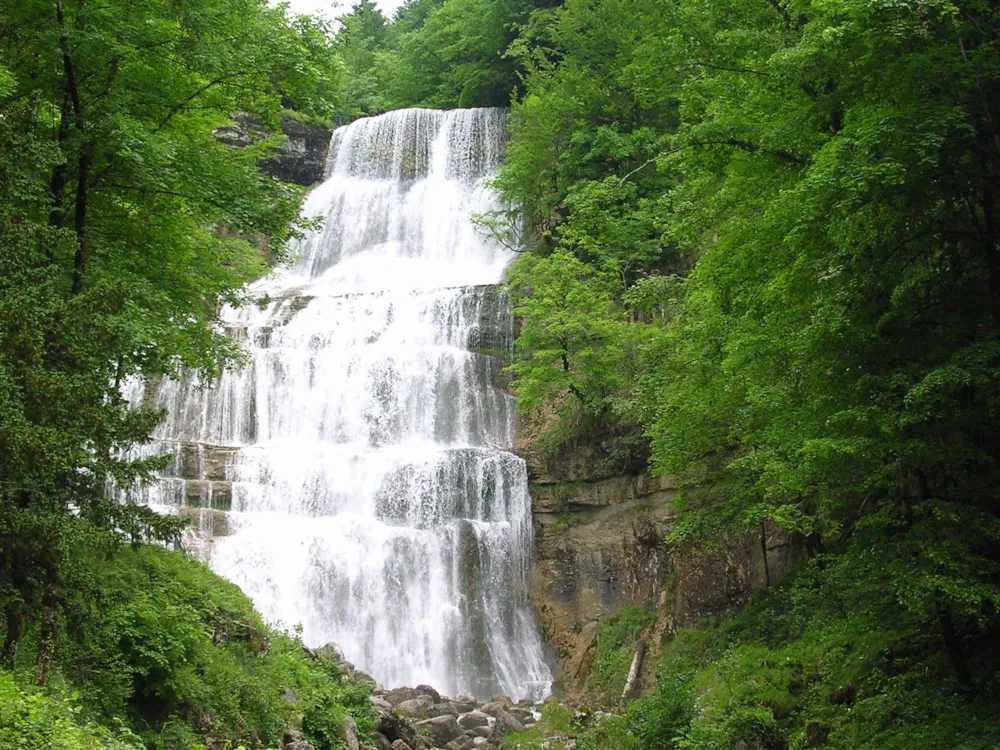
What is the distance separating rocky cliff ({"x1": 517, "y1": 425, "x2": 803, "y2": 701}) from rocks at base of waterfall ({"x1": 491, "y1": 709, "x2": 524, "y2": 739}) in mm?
2564

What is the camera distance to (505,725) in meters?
16.8

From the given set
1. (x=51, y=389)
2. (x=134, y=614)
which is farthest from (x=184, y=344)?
(x=51, y=389)

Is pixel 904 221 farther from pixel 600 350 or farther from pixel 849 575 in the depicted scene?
pixel 600 350

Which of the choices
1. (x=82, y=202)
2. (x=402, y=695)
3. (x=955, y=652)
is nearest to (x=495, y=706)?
(x=402, y=695)

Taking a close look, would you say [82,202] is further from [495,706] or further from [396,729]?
[495,706]

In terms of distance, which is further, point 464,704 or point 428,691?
point 428,691

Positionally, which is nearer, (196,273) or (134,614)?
(134,614)

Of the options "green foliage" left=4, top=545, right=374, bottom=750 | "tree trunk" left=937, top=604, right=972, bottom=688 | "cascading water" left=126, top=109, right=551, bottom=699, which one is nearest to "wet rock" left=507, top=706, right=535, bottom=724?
Answer: "cascading water" left=126, top=109, right=551, bottom=699

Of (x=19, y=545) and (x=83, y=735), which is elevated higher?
(x=19, y=545)

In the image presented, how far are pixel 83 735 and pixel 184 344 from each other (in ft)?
21.1

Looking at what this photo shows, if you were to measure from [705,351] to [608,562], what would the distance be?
875cm

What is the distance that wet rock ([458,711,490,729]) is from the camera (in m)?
16.8

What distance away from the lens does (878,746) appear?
9258 millimetres

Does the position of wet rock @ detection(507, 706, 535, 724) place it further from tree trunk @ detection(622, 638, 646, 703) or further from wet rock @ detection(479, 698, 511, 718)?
tree trunk @ detection(622, 638, 646, 703)
